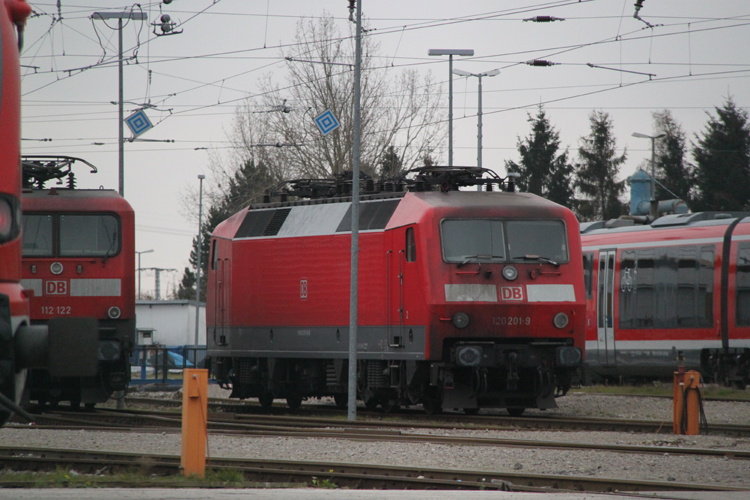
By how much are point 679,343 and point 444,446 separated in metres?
11.1

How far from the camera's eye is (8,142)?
5.82m

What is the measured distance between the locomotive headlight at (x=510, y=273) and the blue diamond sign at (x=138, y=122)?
1245 centimetres

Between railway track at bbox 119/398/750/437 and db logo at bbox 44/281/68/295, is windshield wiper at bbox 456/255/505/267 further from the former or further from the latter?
db logo at bbox 44/281/68/295

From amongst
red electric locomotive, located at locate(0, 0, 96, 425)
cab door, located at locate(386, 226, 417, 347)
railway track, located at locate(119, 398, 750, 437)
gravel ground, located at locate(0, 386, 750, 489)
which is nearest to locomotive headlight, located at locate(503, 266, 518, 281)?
cab door, located at locate(386, 226, 417, 347)

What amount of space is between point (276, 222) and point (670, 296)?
899cm

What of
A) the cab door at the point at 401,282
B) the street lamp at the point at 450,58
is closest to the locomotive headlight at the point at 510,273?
the cab door at the point at 401,282

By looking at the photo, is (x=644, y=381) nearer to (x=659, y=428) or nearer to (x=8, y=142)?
(x=659, y=428)

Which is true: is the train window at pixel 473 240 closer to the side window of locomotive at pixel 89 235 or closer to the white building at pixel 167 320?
the side window of locomotive at pixel 89 235

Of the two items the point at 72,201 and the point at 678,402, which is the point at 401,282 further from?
the point at 72,201

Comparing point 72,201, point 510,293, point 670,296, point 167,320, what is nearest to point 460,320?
point 510,293

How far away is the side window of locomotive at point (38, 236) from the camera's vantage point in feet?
57.8

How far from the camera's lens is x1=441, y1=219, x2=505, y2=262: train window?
16.2m

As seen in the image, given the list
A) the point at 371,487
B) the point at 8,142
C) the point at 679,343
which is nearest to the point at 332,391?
the point at 679,343

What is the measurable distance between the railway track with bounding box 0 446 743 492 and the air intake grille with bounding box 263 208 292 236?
8.82 meters
